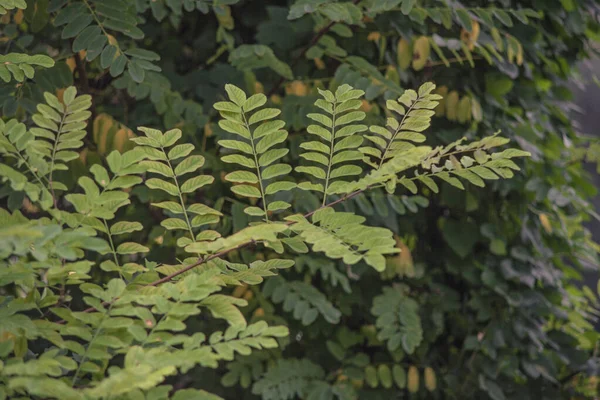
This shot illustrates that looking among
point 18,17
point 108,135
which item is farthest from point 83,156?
point 18,17

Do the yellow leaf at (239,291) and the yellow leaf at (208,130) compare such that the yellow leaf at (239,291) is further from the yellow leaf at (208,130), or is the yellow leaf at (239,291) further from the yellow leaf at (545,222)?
the yellow leaf at (545,222)

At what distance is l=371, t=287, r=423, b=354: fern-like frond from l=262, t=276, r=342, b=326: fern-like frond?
0.49 ft

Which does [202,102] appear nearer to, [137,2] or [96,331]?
[137,2]

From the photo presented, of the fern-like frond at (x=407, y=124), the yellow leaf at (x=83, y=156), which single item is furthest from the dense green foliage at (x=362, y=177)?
the fern-like frond at (x=407, y=124)

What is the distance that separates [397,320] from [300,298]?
288 mm

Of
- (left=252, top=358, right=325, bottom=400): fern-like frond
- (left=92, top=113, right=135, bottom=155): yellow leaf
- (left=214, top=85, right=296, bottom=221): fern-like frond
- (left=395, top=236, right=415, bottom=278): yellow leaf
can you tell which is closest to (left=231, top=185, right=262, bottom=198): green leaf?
(left=214, top=85, right=296, bottom=221): fern-like frond

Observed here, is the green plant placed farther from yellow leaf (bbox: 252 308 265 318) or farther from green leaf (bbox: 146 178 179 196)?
yellow leaf (bbox: 252 308 265 318)

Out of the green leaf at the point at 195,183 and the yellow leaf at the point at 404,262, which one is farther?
the yellow leaf at the point at 404,262

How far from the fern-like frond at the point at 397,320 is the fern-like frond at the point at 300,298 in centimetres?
15

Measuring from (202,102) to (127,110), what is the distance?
0.20 m

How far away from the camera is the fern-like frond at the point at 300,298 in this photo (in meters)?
1.84

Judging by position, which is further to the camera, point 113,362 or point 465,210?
point 465,210

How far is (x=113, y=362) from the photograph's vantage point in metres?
1.81

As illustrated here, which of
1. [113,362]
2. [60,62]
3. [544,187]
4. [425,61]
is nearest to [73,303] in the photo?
[113,362]
